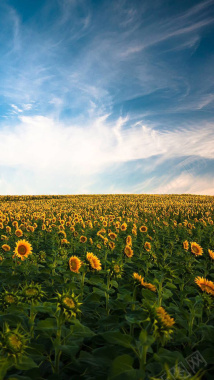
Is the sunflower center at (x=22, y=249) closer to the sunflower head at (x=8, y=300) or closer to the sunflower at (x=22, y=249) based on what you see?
the sunflower at (x=22, y=249)

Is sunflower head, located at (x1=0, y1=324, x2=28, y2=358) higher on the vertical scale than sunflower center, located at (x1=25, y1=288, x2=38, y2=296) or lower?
lower

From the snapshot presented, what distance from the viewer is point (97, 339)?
257cm

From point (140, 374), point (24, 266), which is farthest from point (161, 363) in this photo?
point (24, 266)

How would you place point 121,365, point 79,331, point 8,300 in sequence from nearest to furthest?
point 121,365, point 79,331, point 8,300

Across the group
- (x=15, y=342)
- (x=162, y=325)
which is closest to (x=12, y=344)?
(x=15, y=342)

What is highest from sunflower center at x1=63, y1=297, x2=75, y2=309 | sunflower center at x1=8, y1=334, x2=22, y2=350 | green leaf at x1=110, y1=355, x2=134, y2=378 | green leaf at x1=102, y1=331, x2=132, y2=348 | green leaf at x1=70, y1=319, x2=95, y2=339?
sunflower center at x1=63, y1=297, x2=75, y2=309

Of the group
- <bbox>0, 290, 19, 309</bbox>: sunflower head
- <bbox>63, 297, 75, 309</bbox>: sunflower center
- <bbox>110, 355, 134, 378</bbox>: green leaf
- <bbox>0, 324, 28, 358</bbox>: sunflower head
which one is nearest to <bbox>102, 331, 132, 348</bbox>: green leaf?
<bbox>110, 355, 134, 378</bbox>: green leaf

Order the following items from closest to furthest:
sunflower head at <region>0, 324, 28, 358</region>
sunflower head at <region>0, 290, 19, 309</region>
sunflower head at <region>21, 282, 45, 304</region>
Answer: sunflower head at <region>0, 324, 28, 358</region>, sunflower head at <region>21, 282, 45, 304</region>, sunflower head at <region>0, 290, 19, 309</region>

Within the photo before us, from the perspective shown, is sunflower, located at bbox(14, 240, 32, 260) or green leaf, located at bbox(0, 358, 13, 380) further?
sunflower, located at bbox(14, 240, 32, 260)

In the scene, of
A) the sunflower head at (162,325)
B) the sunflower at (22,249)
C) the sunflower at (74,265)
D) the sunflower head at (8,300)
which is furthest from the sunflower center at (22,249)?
the sunflower head at (162,325)

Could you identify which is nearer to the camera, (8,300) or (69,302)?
(69,302)

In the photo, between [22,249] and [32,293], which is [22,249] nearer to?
[22,249]

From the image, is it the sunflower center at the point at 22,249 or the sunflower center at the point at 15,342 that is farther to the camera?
the sunflower center at the point at 22,249

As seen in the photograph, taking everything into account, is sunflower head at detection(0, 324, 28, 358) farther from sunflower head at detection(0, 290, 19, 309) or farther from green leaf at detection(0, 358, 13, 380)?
sunflower head at detection(0, 290, 19, 309)
